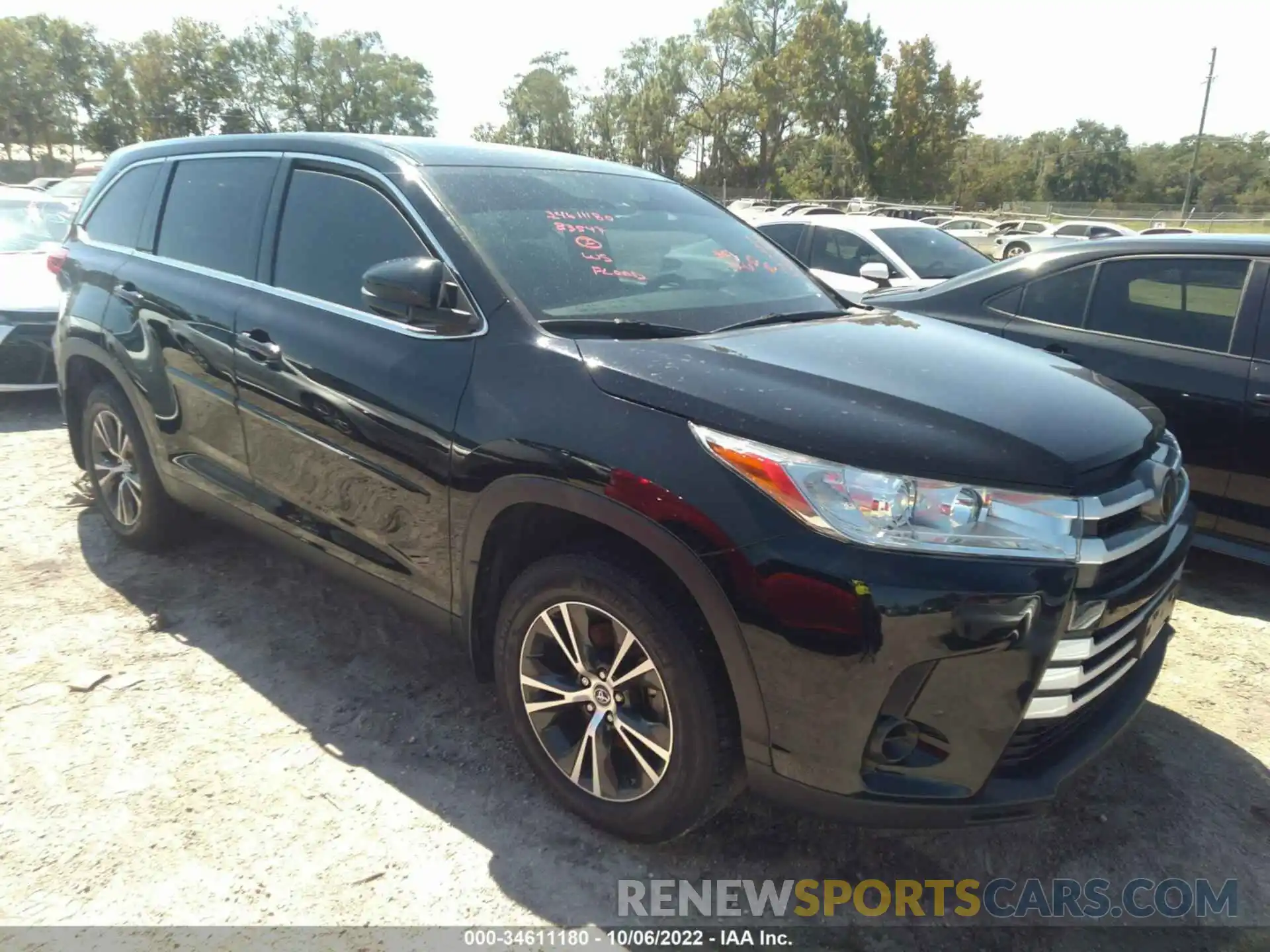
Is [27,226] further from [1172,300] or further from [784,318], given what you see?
[1172,300]

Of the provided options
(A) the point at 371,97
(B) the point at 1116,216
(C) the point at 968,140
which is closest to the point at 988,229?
(B) the point at 1116,216

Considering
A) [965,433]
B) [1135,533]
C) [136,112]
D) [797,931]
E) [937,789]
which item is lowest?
[797,931]

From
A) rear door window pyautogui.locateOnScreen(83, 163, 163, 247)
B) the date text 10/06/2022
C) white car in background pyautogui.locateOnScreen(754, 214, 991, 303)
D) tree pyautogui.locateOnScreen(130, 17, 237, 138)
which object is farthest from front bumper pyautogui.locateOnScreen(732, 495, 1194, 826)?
tree pyautogui.locateOnScreen(130, 17, 237, 138)

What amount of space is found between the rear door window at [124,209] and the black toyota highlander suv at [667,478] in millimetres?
639

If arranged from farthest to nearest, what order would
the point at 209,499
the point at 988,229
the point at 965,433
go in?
the point at 988,229 < the point at 209,499 < the point at 965,433

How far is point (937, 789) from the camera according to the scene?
6.49ft

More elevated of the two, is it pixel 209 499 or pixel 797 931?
pixel 209 499

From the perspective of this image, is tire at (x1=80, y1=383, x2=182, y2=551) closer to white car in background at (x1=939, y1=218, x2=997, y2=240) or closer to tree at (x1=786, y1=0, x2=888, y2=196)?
white car in background at (x1=939, y1=218, x2=997, y2=240)

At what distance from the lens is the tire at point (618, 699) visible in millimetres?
2133

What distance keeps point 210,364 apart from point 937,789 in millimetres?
2895

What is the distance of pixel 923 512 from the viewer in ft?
6.35

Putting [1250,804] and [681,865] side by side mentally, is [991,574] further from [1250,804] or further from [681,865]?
[1250,804]

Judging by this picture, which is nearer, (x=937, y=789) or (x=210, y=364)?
(x=937, y=789)

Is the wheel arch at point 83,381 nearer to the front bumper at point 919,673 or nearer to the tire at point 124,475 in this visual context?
the tire at point 124,475
